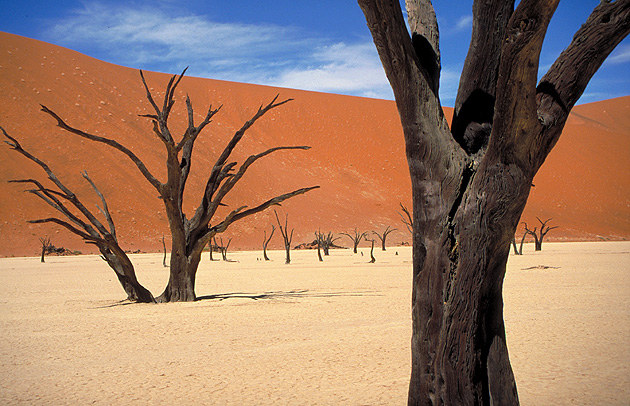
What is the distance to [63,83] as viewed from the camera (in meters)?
57.7

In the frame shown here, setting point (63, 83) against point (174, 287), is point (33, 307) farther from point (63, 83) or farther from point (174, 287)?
point (63, 83)

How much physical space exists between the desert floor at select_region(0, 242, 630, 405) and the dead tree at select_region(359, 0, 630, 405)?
1230mm

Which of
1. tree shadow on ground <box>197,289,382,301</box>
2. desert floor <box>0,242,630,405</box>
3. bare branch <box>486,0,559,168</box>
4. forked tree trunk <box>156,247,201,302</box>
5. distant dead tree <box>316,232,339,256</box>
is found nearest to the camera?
bare branch <box>486,0,559,168</box>

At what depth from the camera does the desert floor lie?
4621 mm

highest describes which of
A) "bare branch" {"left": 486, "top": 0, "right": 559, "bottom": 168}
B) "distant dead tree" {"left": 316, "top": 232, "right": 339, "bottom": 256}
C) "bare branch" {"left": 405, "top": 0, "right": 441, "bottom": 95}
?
"bare branch" {"left": 405, "top": 0, "right": 441, "bottom": 95}

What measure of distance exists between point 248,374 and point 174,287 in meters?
5.68

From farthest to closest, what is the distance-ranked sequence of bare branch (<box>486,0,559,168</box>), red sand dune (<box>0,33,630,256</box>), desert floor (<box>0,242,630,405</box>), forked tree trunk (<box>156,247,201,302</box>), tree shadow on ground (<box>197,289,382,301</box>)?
red sand dune (<box>0,33,630,256</box>) → tree shadow on ground (<box>197,289,382,301</box>) → forked tree trunk (<box>156,247,201,302</box>) → desert floor (<box>0,242,630,405</box>) → bare branch (<box>486,0,559,168</box>)

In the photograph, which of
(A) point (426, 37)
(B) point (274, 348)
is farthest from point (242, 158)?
(A) point (426, 37)

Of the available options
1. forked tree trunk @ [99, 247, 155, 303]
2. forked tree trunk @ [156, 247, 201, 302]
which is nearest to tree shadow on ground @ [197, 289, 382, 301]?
forked tree trunk @ [156, 247, 201, 302]

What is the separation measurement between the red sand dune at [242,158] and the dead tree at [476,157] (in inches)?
1593

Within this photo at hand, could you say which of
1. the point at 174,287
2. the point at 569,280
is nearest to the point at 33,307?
→ the point at 174,287

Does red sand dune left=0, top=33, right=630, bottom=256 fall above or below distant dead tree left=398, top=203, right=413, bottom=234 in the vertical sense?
above

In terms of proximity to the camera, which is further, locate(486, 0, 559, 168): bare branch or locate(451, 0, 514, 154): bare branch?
locate(451, 0, 514, 154): bare branch

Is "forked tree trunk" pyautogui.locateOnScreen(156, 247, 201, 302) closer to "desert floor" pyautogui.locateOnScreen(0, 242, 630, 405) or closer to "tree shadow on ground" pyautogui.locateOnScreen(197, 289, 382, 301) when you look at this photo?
"desert floor" pyautogui.locateOnScreen(0, 242, 630, 405)
